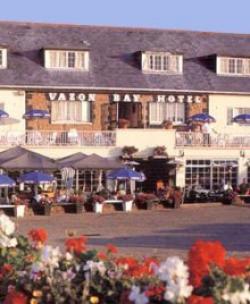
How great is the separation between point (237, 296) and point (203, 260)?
48cm

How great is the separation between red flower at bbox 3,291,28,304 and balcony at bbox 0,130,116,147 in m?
32.9

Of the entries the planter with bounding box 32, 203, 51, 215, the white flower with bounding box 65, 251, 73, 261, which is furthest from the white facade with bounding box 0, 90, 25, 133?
the white flower with bounding box 65, 251, 73, 261

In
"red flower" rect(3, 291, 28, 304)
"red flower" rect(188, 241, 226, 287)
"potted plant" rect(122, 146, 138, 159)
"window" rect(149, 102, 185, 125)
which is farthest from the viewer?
"window" rect(149, 102, 185, 125)

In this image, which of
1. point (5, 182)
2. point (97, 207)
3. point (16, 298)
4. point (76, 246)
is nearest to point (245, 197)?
point (97, 207)

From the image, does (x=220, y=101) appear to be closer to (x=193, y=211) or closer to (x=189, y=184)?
(x=189, y=184)

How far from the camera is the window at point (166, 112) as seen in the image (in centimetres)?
4528

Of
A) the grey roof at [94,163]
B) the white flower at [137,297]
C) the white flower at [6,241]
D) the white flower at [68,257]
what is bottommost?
the grey roof at [94,163]

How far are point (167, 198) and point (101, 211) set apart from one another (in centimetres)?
325

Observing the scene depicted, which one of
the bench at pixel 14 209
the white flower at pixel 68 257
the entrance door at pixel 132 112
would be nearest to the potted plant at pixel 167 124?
the entrance door at pixel 132 112

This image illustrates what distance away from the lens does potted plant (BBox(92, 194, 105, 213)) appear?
3578cm

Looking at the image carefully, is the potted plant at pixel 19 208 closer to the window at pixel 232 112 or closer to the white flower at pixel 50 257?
the window at pixel 232 112

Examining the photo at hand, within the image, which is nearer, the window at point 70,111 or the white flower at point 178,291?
the white flower at point 178,291

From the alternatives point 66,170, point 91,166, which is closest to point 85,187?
point 66,170

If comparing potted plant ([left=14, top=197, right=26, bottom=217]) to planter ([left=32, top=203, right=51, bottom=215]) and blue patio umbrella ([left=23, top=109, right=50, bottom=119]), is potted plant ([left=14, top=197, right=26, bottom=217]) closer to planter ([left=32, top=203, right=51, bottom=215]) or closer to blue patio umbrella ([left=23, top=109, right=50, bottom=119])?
planter ([left=32, top=203, right=51, bottom=215])
